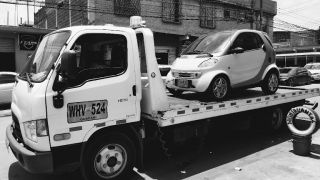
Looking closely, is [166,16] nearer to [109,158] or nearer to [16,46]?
[16,46]

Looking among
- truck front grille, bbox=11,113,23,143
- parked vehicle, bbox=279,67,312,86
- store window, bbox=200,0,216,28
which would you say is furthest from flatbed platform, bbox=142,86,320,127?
store window, bbox=200,0,216,28

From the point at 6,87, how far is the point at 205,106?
33.1 feet

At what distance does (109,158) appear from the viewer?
4.45m

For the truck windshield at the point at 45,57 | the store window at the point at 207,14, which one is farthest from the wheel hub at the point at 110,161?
the store window at the point at 207,14

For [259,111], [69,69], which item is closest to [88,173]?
[69,69]

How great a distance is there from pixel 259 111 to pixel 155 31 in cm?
1480

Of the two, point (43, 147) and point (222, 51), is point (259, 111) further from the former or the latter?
point (43, 147)

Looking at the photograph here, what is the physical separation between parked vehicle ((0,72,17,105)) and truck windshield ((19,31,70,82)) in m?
8.90

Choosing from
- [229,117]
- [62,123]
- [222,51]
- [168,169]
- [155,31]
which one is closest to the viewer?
[62,123]

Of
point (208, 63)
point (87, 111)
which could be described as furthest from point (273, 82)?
point (87, 111)

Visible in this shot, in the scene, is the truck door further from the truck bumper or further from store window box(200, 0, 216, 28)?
store window box(200, 0, 216, 28)

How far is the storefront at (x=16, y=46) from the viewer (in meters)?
17.7

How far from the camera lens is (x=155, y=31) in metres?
20.8

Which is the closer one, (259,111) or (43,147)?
(43,147)
